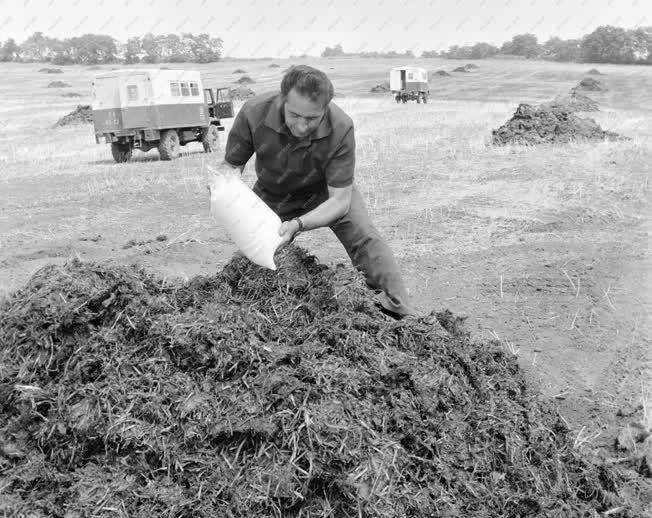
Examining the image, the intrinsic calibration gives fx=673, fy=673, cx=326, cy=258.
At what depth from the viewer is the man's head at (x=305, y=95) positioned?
11.1 feet

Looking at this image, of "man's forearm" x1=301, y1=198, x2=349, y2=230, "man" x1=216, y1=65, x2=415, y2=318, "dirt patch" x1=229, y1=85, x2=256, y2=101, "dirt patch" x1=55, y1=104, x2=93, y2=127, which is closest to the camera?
"man" x1=216, y1=65, x2=415, y2=318

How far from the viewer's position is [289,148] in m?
3.96

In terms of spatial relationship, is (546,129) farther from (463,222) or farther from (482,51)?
(482,51)

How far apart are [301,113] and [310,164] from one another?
571mm

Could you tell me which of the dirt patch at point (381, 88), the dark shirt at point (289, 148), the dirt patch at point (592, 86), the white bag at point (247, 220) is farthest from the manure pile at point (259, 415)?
the dirt patch at point (381, 88)

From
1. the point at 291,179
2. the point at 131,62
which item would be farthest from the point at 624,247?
the point at 131,62

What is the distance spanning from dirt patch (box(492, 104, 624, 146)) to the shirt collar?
12.4m

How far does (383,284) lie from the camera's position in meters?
4.28

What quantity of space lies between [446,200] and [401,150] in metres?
5.99

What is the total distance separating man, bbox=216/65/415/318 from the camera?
3.50 m

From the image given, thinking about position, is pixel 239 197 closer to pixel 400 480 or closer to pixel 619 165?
pixel 400 480

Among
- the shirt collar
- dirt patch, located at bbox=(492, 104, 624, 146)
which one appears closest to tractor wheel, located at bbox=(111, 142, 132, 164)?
dirt patch, located at bbox=(492, 104, 624, 146)

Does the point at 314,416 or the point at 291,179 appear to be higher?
the point at 291,179

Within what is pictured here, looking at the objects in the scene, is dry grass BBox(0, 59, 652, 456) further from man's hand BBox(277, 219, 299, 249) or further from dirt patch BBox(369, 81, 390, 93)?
dirt patch BBox(369, 81, 390, 93)
